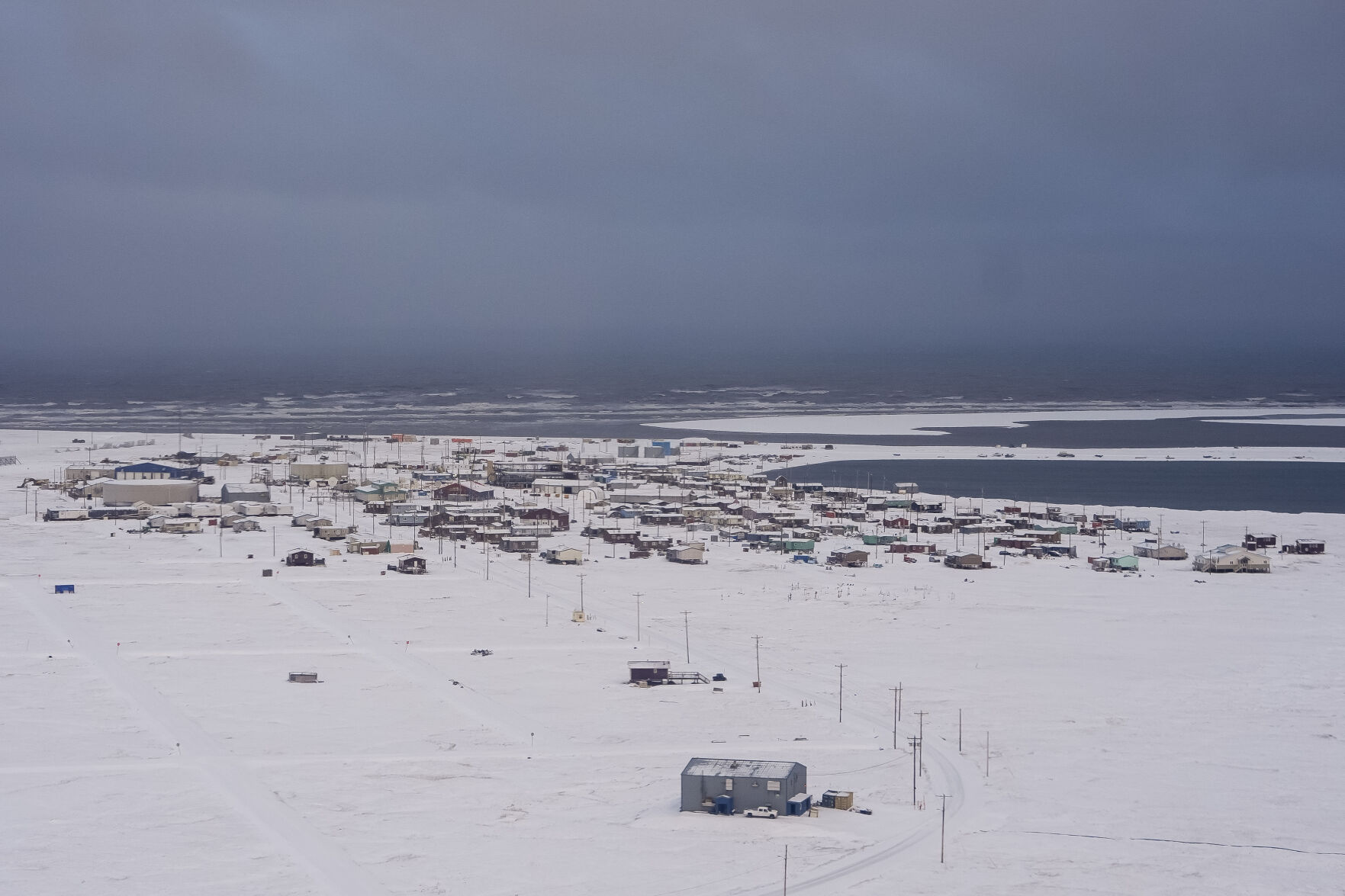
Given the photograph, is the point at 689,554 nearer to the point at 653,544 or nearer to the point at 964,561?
the point at 653,544

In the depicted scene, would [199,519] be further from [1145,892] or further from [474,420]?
[474,420]

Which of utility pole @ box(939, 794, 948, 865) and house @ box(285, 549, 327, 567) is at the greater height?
house @ box(285, 549, 327, 567)

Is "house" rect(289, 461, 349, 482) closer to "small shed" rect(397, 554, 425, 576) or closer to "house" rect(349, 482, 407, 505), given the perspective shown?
"house" rect(349, 482, 407, 505)

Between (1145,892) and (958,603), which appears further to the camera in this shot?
(958,603)

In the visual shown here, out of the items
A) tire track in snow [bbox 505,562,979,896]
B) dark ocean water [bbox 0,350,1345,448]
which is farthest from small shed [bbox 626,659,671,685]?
dark ocean water [bbox 0,350,1345,448]

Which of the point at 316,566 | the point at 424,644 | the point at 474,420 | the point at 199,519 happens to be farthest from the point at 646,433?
the point at 424,644

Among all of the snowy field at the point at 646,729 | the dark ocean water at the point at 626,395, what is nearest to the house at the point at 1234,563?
the snowy field at the point at 646,729
